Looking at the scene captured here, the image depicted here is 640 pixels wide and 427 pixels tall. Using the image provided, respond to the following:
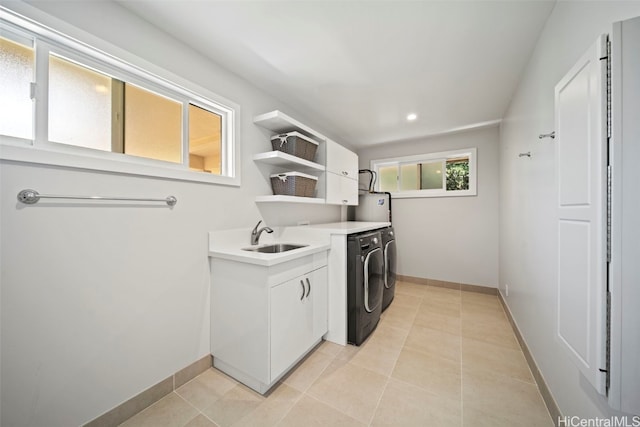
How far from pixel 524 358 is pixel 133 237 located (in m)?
2.93

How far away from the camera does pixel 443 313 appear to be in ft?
8.76

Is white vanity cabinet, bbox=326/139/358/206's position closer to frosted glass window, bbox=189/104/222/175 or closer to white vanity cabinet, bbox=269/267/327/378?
white vanity cabinet, bbox=269/267/327/378

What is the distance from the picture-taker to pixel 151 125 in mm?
1554

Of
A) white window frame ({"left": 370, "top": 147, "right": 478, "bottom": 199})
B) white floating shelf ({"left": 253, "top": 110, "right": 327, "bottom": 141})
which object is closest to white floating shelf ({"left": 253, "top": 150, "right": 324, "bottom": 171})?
white floating shelf ({"left": 253, "top": 110, "right": 327, "bottom": 141})

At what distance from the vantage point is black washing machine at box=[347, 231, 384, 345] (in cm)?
202

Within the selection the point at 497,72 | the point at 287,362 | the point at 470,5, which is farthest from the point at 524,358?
the point at 470,5

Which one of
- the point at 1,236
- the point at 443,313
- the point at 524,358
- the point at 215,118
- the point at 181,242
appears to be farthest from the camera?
the point at 443,313

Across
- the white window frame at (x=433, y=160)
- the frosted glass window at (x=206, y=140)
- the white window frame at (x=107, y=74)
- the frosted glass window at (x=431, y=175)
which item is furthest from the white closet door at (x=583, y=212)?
the frosted glass window at (x=431, y=175)

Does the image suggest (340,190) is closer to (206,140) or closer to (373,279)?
(373,279)

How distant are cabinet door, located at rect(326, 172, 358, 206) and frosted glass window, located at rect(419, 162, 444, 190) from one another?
131 centimetres

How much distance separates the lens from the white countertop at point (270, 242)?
1517 millimetres

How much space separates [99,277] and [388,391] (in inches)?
72.3

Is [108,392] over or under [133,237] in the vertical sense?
under

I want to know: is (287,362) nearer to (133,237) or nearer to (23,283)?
(133,237)
